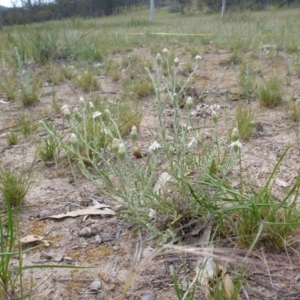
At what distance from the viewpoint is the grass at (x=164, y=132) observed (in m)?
1.12

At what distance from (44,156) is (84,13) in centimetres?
3105

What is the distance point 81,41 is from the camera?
5.06 metres

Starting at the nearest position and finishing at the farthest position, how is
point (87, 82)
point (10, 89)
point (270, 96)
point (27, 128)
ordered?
point (27, 128) < point (270, 96) < point (10, 89) < point (87, 82)

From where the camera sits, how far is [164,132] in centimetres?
124

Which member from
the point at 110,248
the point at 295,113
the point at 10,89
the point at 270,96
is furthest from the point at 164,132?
the point at 10,89

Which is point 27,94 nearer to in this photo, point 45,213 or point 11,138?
point 11,138

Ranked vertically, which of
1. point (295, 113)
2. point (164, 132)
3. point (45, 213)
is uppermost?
point (164, 132)

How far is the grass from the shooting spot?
1121 mm

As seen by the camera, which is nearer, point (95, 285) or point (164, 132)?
point (95, 285)

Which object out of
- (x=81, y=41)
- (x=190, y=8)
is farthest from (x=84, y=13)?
(x=81, y=41)

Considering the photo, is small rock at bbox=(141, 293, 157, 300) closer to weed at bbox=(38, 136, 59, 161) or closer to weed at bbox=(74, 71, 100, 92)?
weed at bbox=(38, 136, 59, 161)

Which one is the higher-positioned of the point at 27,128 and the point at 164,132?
the point at 164,132

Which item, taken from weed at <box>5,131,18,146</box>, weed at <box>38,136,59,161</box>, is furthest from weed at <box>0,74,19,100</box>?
weed at <box>38,136,59,161</box>

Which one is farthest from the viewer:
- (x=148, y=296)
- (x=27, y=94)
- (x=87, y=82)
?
(x=87, y=82)
